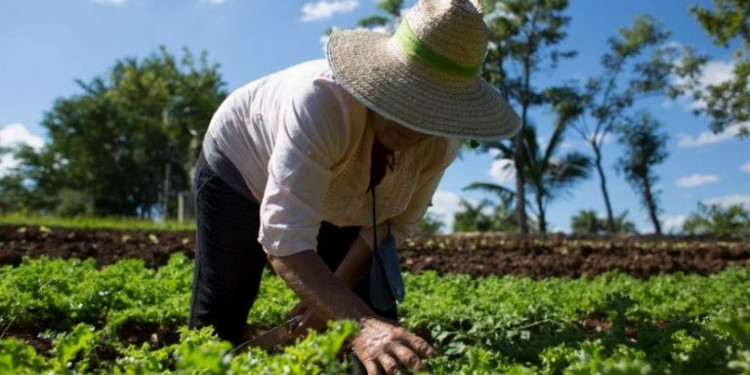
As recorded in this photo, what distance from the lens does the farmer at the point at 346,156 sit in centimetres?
229

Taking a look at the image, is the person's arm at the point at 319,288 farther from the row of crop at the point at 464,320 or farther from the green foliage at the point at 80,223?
the green foliage at the point at 80,223

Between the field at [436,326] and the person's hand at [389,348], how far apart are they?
0.32 feet

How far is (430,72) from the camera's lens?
237cm

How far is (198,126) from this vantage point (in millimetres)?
32906

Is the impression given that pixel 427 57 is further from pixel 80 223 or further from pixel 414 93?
pixel 80 223

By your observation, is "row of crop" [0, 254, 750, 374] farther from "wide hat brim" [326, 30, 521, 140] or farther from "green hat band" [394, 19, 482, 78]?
"green hat band" [394, 19, 482, 78]

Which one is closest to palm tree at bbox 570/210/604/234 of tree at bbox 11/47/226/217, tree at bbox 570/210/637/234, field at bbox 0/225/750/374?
tree at bbox 570/210/637/234

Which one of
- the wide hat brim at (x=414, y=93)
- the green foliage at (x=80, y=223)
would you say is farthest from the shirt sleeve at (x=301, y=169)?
the green foliage at (x=80, y=223)

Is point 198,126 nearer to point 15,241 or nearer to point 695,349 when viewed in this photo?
point 15,241

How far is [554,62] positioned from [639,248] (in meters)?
17.3

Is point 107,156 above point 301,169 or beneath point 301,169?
above


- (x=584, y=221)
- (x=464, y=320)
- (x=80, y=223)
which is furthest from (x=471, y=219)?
(x=464, y=320)

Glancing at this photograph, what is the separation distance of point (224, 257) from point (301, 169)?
1.07 metres

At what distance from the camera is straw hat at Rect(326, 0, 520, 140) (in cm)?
229
